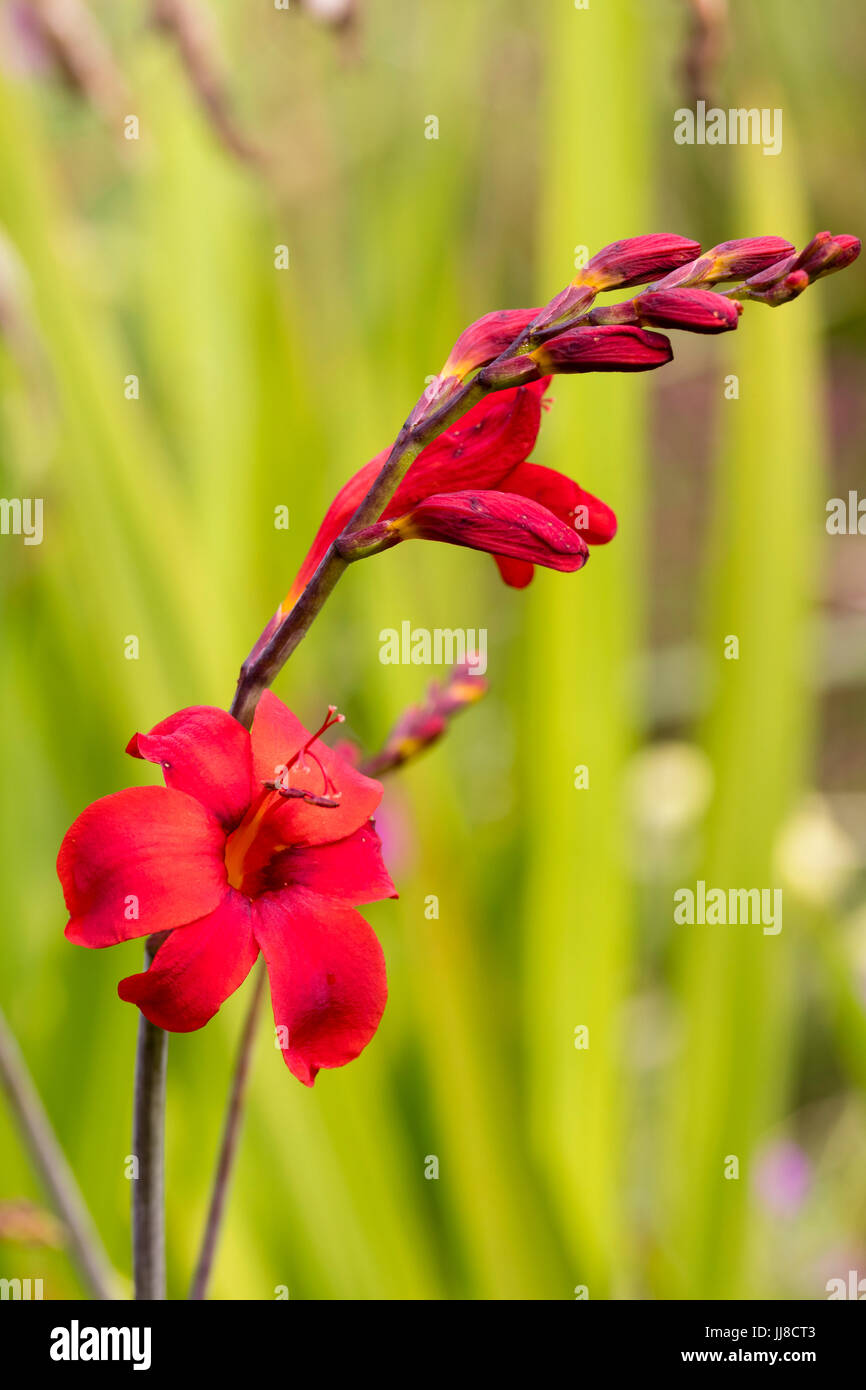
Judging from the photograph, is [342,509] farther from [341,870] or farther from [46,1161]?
[46,1161]

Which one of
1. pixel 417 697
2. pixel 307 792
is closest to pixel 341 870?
pixel 307 792

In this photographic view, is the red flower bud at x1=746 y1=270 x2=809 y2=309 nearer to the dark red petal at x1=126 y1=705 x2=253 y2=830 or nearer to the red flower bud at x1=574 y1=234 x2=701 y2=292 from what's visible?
the red flower bud at x1=574 y1=234 x2=701 y2=292

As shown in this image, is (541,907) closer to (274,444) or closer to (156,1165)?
(274,444)

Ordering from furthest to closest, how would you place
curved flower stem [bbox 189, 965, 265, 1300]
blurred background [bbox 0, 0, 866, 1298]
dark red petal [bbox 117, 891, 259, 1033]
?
1. blurred background [bbox 0, 0, 866, 1298]
2. curved flower stem [bbox 189, 965, 265, 1300]
3. dark red petal [bbox 117, 891, 259, 1033]

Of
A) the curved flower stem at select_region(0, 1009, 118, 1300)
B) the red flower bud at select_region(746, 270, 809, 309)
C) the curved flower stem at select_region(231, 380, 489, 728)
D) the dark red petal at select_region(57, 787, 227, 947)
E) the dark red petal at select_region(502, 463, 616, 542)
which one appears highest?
the red flower bud at select_region(746, 270, 809, 309)

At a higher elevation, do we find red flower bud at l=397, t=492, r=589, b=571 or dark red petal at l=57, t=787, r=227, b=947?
red flower bud at l=397, t=492, r=589, b=571

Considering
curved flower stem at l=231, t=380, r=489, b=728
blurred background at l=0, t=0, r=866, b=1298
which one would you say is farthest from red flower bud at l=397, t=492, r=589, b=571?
blurred background at l=0, t=0, r=866, b=1298
